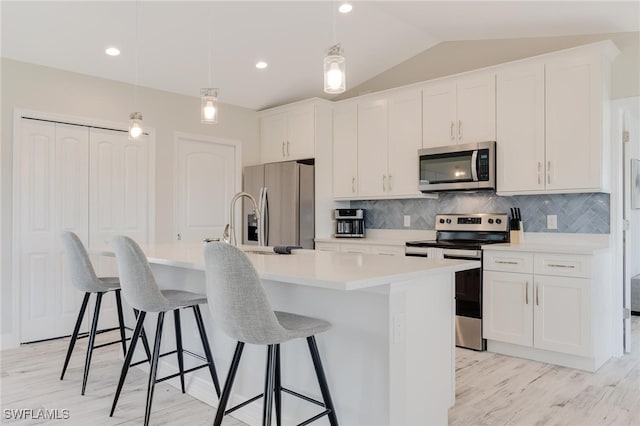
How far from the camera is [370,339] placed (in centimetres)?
195

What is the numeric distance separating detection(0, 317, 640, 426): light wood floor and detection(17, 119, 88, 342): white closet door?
0.50 m

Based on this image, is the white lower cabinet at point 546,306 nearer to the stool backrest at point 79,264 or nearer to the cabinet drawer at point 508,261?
the cabinet drawer at point 508,261

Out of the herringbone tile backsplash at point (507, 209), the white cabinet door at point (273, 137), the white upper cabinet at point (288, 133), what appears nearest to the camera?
the herringbone tile backsplash at point (507, 209)

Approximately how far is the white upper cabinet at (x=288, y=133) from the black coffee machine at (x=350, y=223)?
29.5 inches

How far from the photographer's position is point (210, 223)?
17.5ft

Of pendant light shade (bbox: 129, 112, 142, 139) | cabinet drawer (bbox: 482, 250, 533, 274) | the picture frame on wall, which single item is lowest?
cabinet drawer (bbox: 482, 250, 533, 274)

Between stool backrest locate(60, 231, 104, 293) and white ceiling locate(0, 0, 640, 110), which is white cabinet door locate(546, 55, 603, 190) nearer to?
white ceiling locate(0, 0, 640, 110)

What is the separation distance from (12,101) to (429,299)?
151 inches

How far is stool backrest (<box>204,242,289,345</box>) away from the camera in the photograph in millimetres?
1725

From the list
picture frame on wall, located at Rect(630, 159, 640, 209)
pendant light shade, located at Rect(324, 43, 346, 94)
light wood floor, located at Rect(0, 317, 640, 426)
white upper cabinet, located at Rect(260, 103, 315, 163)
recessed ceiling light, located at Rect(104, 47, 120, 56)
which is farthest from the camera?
picture frame on wall, located at Rect(630, 159, 640, 209)

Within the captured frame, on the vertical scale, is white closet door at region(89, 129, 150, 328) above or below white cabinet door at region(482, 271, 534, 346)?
above

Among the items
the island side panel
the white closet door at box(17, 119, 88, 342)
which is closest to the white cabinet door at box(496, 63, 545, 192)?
the island side panel

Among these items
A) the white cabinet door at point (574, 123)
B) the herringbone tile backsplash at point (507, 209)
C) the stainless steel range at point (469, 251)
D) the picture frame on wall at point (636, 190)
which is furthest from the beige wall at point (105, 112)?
the picture frame on wall at point (636, 190)

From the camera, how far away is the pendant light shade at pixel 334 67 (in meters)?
2.22
